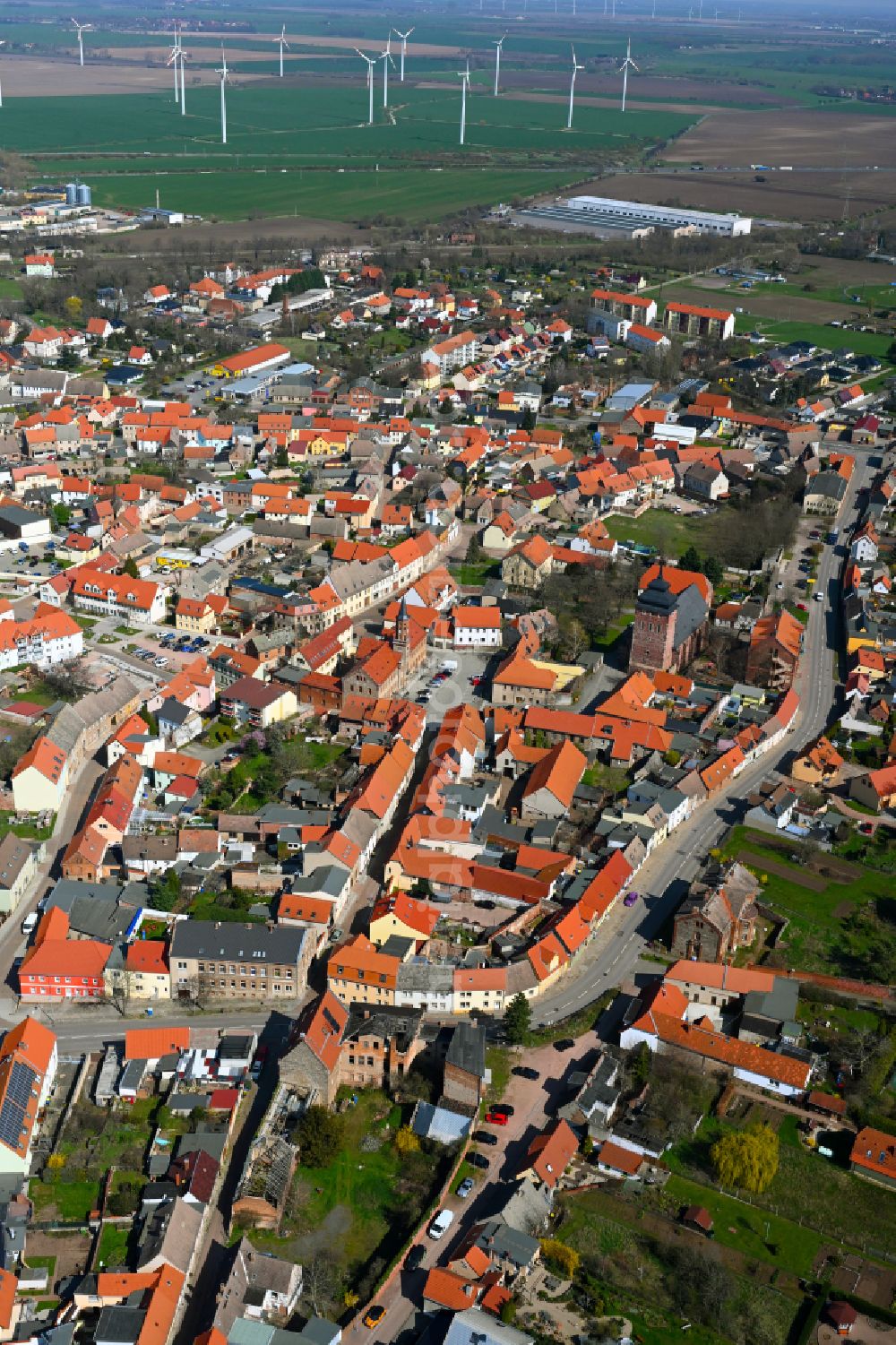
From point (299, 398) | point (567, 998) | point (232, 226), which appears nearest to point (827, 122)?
point (232, 226)

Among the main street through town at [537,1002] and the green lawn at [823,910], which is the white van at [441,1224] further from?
the green lawn at [823,910]

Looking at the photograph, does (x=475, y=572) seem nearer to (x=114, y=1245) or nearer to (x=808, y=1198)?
(x=808, y=1198)

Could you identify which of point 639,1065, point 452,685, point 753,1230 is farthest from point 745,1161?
point 452,685

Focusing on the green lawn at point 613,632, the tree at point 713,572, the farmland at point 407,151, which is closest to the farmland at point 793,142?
the farmland at point 407,151

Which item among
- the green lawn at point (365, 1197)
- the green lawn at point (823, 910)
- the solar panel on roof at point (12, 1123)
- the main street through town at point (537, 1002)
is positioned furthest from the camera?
the green lawn at point (823, 910)

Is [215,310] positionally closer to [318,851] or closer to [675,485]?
[675,485]

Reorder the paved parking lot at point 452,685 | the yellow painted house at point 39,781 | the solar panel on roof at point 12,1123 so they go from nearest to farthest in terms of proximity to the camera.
A: the solar panel on roof at point 12,1123, the yellow painted house at point 39,781, the paved parking lot at point 452,685
